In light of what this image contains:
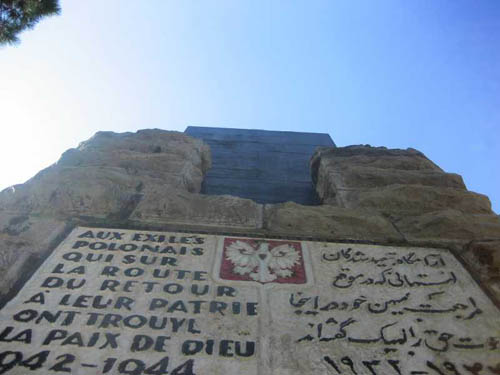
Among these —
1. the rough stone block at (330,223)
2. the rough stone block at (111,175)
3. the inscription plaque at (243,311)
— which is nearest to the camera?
the inscription plaque at (243,311)

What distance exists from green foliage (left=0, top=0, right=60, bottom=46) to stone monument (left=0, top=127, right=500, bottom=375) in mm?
2041

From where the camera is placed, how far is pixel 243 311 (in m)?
1.90

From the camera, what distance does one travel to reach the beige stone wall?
239 centimetres

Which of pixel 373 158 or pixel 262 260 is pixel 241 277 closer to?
pixel 262 260

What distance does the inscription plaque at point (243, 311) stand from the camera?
1.65 m

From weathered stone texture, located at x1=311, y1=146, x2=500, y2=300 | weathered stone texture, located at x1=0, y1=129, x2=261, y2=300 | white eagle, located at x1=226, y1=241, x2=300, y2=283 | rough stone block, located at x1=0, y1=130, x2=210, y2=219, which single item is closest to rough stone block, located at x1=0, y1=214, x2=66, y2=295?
weathered stone texture, located at x1=0, y1=129, x2=261, y2=300

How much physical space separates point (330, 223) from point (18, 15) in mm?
4125

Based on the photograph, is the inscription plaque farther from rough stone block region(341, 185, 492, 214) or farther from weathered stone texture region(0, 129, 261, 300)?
rough stone block region(341, 185, 492, 214)

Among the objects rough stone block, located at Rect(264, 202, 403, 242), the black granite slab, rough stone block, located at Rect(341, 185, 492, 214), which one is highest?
the black granite slab

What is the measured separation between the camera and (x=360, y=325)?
1864 millimetres

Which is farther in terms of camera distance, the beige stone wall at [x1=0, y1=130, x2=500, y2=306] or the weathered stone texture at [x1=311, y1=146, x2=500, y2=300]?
the weathered stone texture at [x1=311, y1=146, x2=500, y2=300]

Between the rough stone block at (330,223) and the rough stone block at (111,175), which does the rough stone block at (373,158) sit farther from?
the rough stone block at (111,175)

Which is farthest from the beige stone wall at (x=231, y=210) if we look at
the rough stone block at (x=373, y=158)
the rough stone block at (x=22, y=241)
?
the rough stone block at (x=373, y=158)

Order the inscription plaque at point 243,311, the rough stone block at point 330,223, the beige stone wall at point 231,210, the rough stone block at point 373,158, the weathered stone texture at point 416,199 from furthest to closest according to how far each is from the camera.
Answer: the rough stone block at point 373,158 → the rough stone block at point 330,223 → the weathered stone texture at point 416,199 → the beige stone wall at point 231,210 → the inscription plaque at point 243,311
